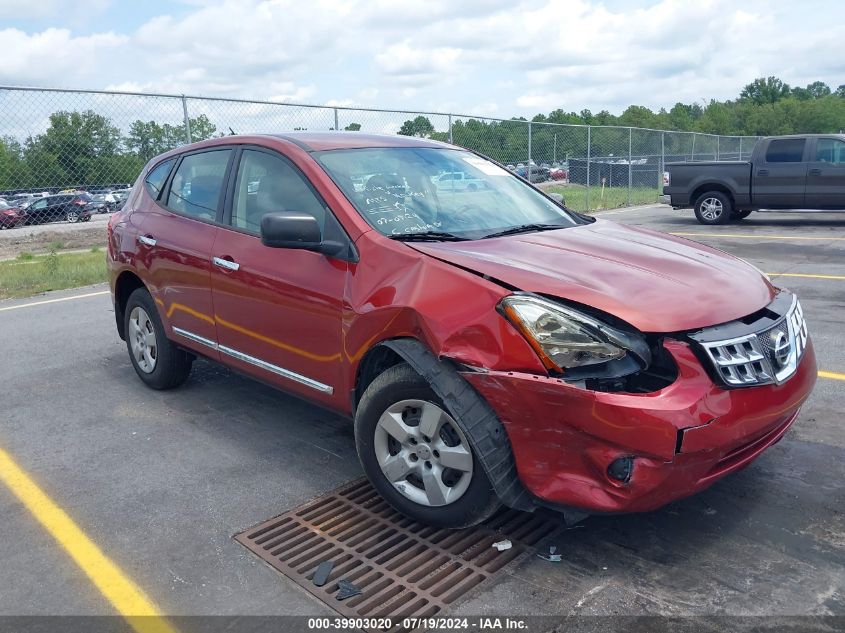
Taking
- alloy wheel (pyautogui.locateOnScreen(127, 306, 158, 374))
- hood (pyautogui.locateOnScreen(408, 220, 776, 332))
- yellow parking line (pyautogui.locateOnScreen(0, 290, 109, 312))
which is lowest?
yellow parking line (pyautogui.locateOnScreen(0, 290, 109, 312))

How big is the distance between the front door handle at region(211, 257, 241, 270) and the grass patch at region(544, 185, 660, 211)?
53.5 ft

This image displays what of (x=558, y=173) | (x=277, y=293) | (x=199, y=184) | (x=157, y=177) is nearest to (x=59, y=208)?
(x=157, y=177)

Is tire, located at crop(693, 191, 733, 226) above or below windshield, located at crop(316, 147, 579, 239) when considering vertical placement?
below

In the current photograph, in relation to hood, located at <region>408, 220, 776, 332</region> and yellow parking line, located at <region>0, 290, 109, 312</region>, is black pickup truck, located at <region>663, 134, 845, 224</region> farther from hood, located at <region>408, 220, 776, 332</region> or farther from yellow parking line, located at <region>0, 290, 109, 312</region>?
hood, located at <region>408, 220, 776, 332</region>

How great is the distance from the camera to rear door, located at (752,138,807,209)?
1434cm

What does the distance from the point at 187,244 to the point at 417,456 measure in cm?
218

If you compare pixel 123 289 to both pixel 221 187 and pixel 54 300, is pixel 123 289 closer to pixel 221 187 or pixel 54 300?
pixel 221 187

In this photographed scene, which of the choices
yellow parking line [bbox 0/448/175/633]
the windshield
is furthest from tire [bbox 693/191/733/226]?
yellow parking line [bbox 0/448/175/633]

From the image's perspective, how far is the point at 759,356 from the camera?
286 centimetres

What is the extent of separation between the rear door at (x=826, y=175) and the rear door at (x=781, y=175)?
14cm

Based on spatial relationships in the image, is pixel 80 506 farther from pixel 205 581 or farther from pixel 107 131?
pixel 107 131

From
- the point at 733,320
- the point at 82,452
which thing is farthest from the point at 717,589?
the point at 82,452

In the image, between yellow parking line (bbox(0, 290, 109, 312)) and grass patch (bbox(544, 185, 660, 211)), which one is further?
grass patch (bbox(544, 185, 660, 211))

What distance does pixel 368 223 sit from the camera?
3.50 meters
